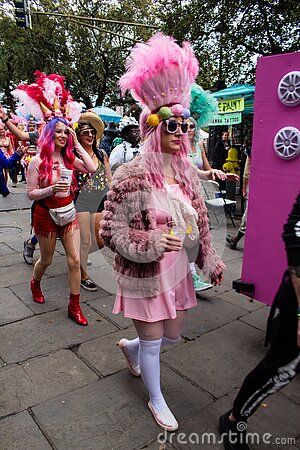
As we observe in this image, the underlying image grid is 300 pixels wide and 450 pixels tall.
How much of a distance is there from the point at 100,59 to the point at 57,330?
23.2m

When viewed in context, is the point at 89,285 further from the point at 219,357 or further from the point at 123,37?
the point at 123,37

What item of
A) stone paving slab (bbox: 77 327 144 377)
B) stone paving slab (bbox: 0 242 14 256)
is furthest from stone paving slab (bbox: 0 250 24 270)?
stone paving slab (bbox: 77 327 144 377)

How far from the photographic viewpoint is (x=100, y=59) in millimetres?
23391

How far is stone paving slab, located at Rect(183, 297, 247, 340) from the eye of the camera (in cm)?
326

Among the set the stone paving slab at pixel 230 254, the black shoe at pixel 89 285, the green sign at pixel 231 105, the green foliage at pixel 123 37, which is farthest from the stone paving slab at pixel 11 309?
the green foliage at pixel 123 37

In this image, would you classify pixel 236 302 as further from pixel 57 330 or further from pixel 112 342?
pixel 57 330

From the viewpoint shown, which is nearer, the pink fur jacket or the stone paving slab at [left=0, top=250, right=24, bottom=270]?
the pink fur jacket

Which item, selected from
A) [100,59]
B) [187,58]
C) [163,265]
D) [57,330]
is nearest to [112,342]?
[57,330]

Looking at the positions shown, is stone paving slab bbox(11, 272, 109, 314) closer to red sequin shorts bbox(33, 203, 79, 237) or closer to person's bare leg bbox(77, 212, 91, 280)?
person's bare leg bbox(77, 212, 91, 280)

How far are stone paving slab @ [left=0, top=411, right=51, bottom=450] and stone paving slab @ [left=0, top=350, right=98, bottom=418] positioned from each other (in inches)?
3.2

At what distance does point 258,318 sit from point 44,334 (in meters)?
1.92

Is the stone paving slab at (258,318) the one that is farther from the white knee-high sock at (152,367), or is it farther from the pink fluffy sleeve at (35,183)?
the pink fluffy sleeve at (35,183)

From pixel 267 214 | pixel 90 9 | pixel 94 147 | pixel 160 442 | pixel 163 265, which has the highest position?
pixel 90 9

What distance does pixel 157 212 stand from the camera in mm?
2012
